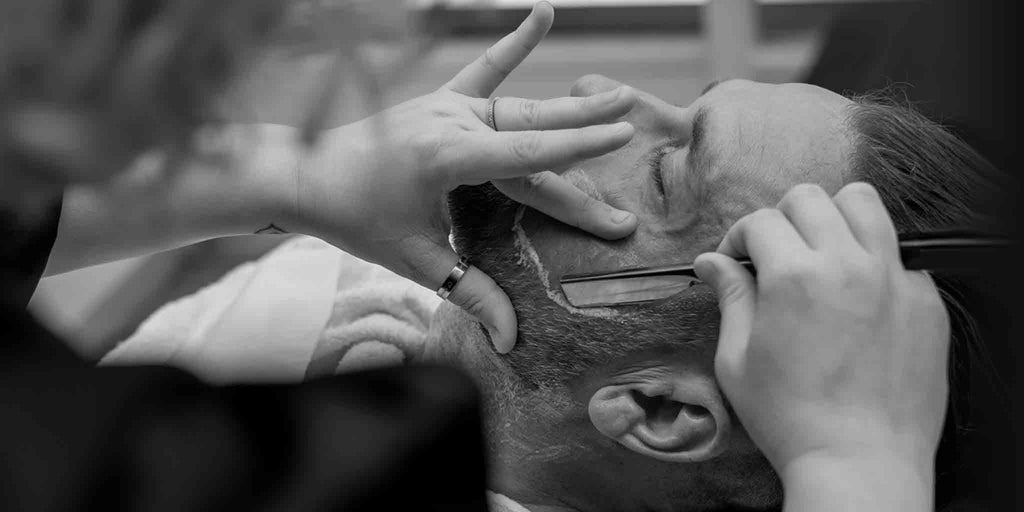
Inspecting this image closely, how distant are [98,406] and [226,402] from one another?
0.19 feet

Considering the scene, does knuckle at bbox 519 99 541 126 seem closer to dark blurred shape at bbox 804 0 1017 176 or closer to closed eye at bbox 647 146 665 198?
closed eye at bbox 647 146 665 198

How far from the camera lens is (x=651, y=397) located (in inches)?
41.3

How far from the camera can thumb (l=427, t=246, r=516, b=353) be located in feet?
3.48

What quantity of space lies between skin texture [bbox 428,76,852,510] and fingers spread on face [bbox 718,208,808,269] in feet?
0.34

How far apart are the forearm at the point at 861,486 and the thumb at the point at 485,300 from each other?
36 cm

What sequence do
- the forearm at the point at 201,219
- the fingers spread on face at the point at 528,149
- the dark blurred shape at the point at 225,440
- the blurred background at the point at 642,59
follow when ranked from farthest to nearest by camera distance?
the blurred background at the point at 642,59 < the forearm at the point at 201,219 < the fingers spread on face at the point at 528,149 < the dark blurred shape at the point at 225,440

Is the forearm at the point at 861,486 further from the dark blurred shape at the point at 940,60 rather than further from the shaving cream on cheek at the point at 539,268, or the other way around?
the dark blurred shape at the point at 940,60

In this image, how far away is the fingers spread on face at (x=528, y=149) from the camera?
3.07 feet

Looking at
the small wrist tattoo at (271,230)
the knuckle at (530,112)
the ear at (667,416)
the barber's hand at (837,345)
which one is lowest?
the ear at (667,416)

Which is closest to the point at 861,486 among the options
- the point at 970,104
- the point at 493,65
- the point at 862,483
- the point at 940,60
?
the point at 862,483

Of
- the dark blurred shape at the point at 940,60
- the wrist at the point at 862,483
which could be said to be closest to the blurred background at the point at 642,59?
the dark blurred shape at the point at 940,60

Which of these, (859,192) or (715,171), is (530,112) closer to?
(715,171)

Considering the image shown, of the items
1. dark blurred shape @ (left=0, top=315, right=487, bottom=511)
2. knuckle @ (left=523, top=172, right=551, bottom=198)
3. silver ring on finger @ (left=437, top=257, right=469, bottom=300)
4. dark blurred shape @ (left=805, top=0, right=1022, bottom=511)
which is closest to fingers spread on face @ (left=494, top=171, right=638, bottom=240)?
knuckle @ (left=523, top=172, right=551, bottom=198)

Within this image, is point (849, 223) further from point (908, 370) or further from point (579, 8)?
point (579, 8)
